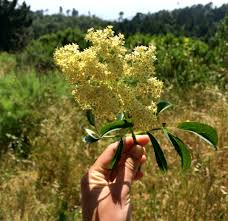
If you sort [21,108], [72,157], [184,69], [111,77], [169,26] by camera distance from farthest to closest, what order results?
1. [169,26]
2. [184,69]
3. [21,108]
4. [72,157]
5. [111,77]

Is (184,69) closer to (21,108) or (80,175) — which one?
(21,108)

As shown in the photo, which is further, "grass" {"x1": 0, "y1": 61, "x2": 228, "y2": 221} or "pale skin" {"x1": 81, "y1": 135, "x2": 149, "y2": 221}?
"grass" {"x1": 0, "y1": 61, "x2": 228, "y2": 221}

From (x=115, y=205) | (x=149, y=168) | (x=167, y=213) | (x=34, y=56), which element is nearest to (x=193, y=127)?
(x=115, y=205)

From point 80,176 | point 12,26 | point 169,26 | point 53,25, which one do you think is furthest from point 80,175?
point 53,25

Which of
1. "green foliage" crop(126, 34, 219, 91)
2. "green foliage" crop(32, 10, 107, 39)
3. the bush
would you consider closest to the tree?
"green foliage" crop(32, 10, 107, 39)

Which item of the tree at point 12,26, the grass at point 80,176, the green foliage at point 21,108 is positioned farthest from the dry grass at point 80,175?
the tree at point 12,26

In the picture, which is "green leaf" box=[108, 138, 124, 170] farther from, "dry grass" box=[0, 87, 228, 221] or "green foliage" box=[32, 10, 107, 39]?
"green foliage" box=[32, 10, 107, 39]
